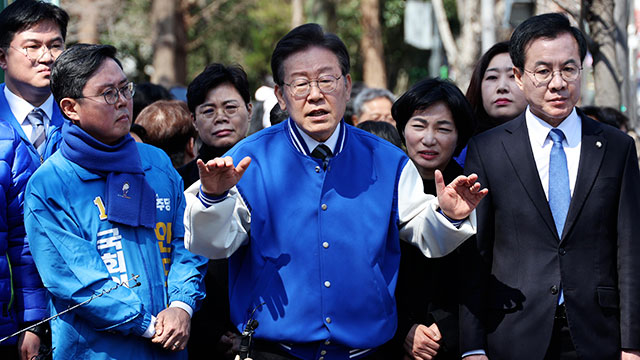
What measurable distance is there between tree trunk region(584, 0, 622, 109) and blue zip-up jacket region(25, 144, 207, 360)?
3892mm

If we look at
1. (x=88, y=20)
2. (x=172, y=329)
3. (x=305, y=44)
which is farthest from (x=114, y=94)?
(x=88, y=20)

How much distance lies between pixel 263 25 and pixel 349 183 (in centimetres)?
2547

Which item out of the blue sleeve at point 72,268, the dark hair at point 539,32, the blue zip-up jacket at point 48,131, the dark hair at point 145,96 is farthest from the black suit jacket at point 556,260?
the dark hair at point 145,96

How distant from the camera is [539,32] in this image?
12.2 ft

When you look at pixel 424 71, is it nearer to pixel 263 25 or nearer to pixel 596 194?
pixel 263 25

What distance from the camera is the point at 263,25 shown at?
2823cm

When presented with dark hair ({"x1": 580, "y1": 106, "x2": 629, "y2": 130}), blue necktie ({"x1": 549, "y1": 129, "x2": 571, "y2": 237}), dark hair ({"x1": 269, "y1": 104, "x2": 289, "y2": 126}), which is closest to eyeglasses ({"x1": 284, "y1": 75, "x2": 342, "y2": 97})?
blue necktie ({"x1": 549, "y1": 129, "x2": 571, "y2": 237})

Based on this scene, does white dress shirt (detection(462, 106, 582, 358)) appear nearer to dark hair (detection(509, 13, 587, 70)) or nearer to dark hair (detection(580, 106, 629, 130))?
dark hair (detection(509, 13, 587, 70))

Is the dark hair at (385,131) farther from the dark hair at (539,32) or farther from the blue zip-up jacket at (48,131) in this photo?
the blue zip-up jacket at (48,131)

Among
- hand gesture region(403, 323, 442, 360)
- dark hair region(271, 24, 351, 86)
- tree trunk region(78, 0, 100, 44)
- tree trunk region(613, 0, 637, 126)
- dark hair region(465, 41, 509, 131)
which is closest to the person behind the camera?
dark hair region(271, 24, 351, 86)

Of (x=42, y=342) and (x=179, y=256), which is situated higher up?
(x=179, y=256)

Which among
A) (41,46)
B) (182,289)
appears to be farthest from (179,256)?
(41,46)

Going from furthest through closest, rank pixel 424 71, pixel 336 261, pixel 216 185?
1. pixel 424 71
2. pixel 336 261
3. pixel 216 185

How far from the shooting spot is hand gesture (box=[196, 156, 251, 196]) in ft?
10.1
